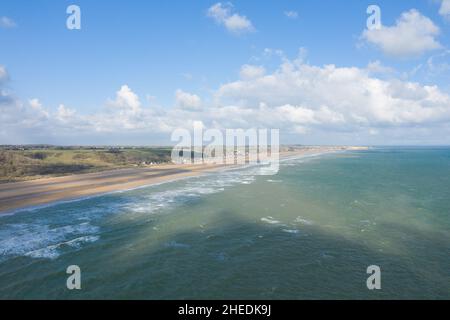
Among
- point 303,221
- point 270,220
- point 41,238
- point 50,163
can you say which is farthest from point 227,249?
point 50,163

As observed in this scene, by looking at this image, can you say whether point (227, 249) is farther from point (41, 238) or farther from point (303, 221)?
point (41, 238)

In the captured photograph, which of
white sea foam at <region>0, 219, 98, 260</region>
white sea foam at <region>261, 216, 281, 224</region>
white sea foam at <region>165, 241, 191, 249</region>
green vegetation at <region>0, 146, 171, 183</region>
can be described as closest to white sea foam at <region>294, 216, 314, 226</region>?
white sea foam at <region>261, 216, 281, 224</region>

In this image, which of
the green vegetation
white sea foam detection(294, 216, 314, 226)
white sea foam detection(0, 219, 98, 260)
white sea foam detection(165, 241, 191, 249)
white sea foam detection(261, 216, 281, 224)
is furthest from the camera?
the green vegetation

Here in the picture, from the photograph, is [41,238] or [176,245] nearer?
[176,245]

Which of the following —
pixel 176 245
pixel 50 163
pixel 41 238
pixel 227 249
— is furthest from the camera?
pixel 50 163

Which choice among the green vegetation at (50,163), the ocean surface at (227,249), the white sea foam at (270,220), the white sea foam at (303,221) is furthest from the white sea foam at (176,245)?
the green vegetation at (50,163)

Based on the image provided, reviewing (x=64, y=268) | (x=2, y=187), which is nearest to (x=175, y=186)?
(x=2, y=187)

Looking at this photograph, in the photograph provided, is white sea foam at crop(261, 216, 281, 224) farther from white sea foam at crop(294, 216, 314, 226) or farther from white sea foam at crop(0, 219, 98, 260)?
white sea foam at crop(0, 219, 98, 260)
